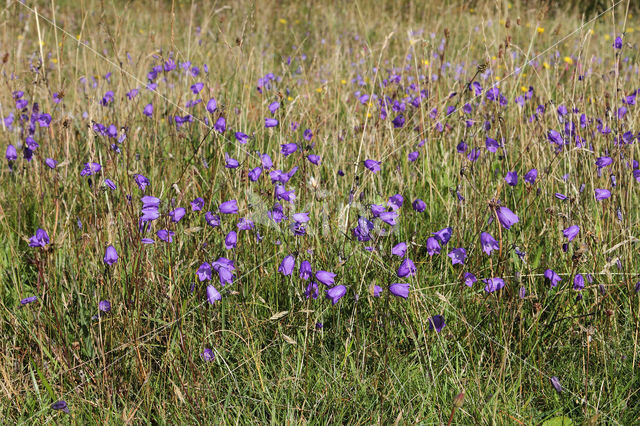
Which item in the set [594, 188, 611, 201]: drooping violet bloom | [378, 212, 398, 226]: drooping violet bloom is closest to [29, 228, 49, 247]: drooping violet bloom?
[378, 212, 398, 226]: drooping violet bloom

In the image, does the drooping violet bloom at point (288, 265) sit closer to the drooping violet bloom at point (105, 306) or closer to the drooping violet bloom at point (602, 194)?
the drooping violet bloom at point (105, 306)

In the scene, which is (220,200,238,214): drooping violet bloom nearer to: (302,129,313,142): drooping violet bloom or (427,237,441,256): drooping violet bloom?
(427,237,441,256): drooping violet bloom

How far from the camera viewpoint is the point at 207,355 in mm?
1604

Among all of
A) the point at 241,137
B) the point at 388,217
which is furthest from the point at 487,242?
the point at 241,137

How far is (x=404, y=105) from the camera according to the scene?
119 inches

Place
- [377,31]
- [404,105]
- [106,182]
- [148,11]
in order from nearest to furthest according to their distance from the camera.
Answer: [106,182]
[404,105]
[377,31]
[148,11]

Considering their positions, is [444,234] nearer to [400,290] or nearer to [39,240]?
[400,290]

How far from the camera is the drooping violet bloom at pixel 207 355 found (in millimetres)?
1598

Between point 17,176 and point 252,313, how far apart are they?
5.11 feet

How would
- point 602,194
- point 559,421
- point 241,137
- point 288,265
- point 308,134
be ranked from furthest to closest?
point 308,134 → point 241,137 → point 602,194 → point 288,265 → point 559,421

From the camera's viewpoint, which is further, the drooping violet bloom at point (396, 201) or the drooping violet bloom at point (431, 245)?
the drooping violet bloom at point (396, 201)

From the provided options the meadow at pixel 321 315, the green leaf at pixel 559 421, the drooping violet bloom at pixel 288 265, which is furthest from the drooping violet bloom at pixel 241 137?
the green leaf at pixel 559 421

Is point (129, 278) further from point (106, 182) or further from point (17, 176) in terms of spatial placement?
point (17, 176)

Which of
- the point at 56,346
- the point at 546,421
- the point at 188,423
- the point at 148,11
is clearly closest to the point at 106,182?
the point at 56,346
